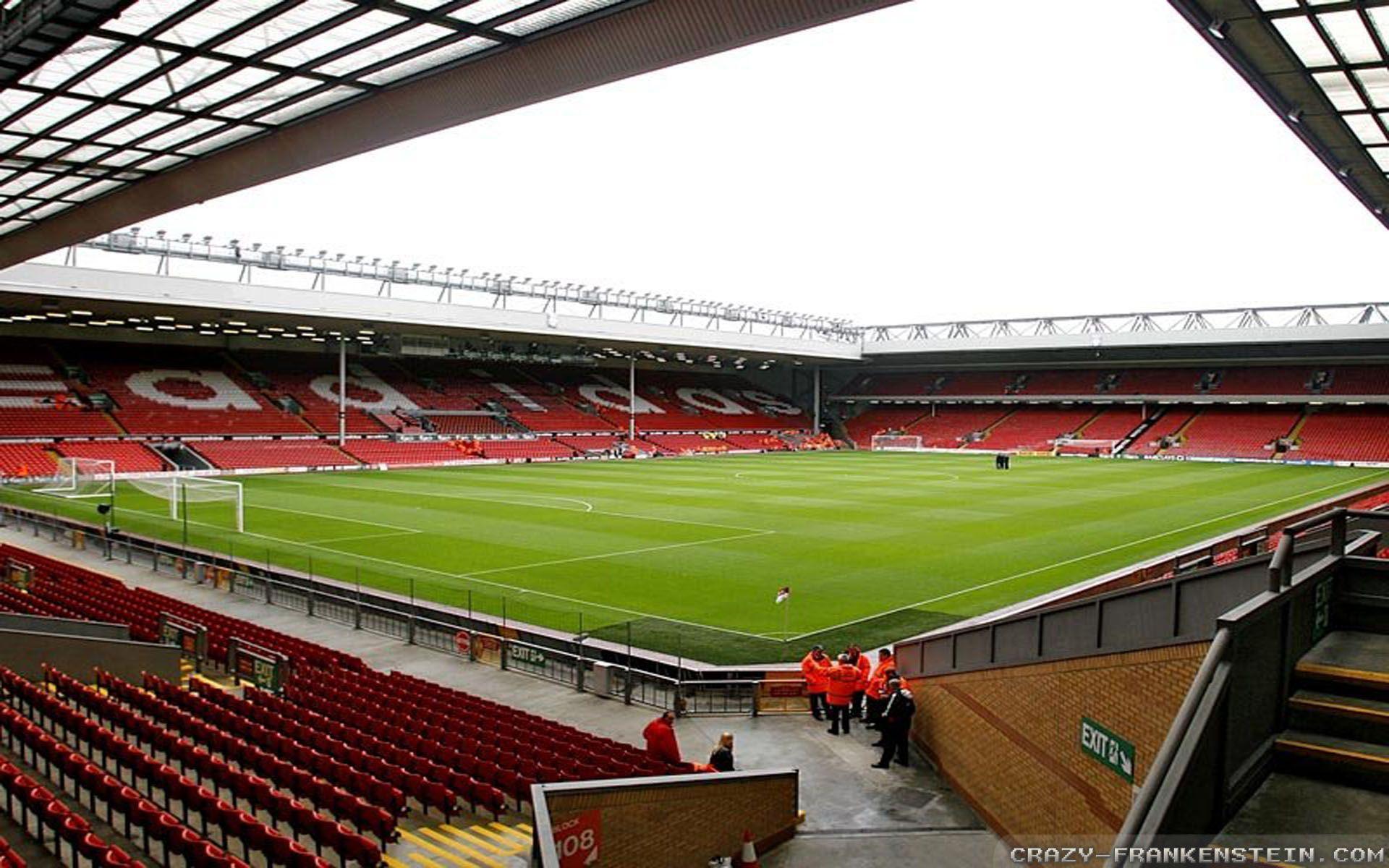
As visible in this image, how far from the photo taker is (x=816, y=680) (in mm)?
Result: 12562

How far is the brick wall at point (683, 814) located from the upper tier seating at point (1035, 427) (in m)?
66.0

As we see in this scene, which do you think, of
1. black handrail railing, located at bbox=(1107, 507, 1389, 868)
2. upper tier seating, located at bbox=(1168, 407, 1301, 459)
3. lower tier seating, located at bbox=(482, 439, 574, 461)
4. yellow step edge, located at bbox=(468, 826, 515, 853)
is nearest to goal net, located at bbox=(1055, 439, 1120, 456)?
upper tier seating, located at bbox=(1168, 407, 1301, 459)

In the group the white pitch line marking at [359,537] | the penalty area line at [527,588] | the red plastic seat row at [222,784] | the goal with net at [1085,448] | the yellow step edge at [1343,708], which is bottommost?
the penalty area line at [527,588]

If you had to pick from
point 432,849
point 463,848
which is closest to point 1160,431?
point 463,848

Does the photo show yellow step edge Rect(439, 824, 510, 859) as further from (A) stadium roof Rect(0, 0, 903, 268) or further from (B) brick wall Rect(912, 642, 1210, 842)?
(A) stadium roof Rect(0, 0, 903, 268)

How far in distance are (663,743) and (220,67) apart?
946 cm

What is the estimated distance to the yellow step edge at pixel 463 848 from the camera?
7.68 meters

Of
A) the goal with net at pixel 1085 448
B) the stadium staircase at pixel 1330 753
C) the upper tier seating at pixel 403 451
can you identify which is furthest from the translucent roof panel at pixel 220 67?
the goal with net at pixel 1085 448

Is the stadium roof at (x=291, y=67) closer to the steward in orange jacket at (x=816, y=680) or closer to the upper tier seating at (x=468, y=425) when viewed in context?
the steward in orange jacket at (x=816, y=680)

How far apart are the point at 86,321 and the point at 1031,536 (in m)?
54.0

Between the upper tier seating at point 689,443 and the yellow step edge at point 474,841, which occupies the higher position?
the upper tier seating at point 689,443

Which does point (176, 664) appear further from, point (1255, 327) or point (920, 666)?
point (1255, 327)

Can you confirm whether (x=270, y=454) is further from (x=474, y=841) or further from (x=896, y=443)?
(x=896, y=443)

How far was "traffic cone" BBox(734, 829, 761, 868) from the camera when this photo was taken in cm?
816
